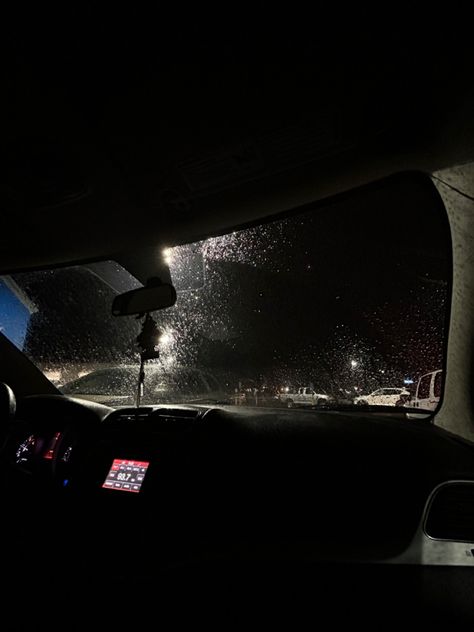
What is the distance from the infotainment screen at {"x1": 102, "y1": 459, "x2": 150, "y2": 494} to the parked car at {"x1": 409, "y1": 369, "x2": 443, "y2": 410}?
169 centimetres

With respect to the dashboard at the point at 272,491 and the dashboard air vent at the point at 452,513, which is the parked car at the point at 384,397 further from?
the dashboard air vent at the point at 452,513

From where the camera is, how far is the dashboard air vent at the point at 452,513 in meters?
1.81

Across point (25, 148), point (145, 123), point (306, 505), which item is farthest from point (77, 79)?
point (306, 505)

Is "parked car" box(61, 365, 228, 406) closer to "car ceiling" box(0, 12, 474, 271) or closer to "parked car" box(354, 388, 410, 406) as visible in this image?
"parked car" box(354, 388, 410, 406)

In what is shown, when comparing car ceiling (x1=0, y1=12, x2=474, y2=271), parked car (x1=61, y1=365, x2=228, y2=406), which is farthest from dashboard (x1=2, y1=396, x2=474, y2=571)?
parked car (x1=61, y1=365, x2=228, y2=406)

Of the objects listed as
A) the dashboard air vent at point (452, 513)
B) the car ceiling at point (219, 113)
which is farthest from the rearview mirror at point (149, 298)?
A: the dashboard air vent at point (452, 513)

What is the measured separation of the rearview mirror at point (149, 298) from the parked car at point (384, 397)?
5.28 ft

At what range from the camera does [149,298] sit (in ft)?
11.0

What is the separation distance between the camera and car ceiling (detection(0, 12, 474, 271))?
197 centimetres

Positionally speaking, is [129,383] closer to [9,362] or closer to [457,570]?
[9,362]

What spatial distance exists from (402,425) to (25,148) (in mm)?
2874

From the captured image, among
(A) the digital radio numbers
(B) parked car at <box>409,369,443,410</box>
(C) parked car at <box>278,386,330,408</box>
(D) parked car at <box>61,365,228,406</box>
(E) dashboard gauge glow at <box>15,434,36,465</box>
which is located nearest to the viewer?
(A) the digital radio numbers

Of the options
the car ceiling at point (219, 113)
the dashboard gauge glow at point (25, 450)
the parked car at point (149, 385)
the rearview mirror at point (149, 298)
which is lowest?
the dashboard gauge glow at point (25, 450)

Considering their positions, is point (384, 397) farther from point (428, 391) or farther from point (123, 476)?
point (123, 476)
